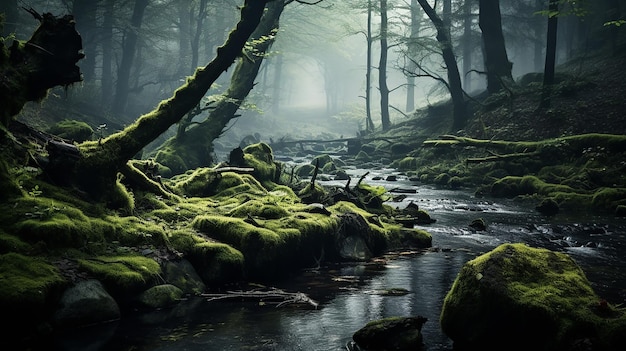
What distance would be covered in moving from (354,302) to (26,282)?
4.43 metres

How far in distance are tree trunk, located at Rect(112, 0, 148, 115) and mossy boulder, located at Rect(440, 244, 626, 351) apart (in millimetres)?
35438

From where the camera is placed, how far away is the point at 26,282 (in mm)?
5371

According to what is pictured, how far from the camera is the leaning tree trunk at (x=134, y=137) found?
28.1 feet

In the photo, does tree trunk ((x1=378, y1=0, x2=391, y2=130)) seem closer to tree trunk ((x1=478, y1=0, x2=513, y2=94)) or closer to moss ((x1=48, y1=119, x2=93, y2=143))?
tree trunk ((x1=478, y1=0, x2=513, y2=94))

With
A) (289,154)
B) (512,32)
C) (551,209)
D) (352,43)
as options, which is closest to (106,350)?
(551,209)

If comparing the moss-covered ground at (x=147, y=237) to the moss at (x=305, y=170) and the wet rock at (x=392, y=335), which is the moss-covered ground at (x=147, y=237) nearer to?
the wet rock at (x=392, y=335)

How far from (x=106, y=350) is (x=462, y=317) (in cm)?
411

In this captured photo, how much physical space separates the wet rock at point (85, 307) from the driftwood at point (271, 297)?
59.5 inches

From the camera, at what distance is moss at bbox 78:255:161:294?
643 centimetres

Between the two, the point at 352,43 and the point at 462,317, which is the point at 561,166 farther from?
the point at 352,43

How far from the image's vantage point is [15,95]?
819 cm

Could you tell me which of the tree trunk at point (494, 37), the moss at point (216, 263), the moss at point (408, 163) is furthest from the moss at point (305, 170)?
the moss at point (216, 263)

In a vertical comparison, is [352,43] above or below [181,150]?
above

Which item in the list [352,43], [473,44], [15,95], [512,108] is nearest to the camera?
[15,95]
